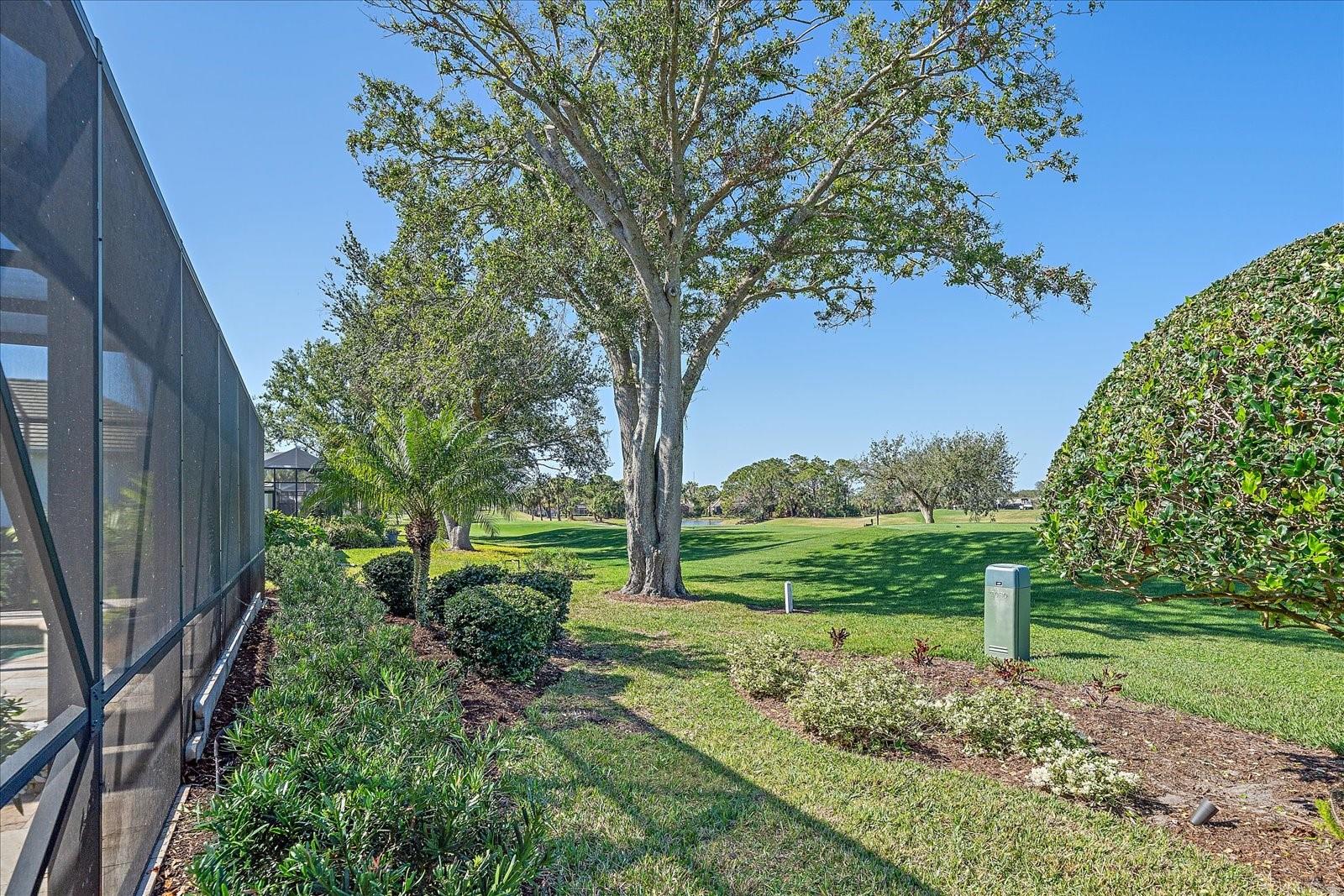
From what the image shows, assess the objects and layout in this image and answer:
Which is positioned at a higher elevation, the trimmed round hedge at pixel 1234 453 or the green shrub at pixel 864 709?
the trimmed round hedge at pixel 1234 453

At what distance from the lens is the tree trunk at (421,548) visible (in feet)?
34.0

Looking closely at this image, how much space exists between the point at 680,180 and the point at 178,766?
1131cm

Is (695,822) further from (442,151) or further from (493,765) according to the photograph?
(442,151)

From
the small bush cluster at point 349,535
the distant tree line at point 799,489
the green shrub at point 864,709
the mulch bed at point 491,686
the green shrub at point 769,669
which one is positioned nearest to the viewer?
the green shrub at point 864,709

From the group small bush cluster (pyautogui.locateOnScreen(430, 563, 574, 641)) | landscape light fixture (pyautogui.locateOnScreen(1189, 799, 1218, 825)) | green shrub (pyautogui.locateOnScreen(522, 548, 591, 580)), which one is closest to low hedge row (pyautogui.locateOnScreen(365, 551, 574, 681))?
small bush cluster (pyautogui.locateOnScreen(430, 563, 574, 641))

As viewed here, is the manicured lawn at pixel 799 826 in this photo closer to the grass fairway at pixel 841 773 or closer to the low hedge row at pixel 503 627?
the grass fairway at pixel 841 773

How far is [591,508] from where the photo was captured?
57438 mm

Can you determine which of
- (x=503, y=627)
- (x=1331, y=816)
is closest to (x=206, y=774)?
(x=503, y=627)

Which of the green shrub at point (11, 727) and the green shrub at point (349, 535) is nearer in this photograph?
the green shrub at point (11, 727)

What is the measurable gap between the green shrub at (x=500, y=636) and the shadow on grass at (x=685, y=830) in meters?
1.19

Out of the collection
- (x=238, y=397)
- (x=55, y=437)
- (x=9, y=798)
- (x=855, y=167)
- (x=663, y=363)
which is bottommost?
(x=9, y=798)

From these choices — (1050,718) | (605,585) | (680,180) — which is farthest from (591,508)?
(1050,718)

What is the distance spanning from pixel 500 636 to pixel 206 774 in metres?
3.07

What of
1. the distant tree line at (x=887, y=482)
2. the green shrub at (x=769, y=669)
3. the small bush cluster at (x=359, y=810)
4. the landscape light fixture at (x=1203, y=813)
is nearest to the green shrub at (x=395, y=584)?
the green shrub at (x=769, y=669)
